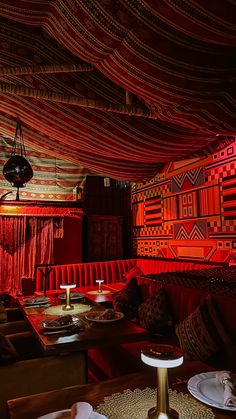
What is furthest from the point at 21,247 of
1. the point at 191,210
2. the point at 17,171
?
the point at 191,210

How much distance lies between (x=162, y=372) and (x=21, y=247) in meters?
5.23

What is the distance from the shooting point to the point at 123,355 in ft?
9.23

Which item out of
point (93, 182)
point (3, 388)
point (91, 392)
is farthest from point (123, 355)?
point (93, 182)

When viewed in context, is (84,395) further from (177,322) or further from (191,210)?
(191,210)

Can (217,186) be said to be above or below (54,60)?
below

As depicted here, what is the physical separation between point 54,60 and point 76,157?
218 cm

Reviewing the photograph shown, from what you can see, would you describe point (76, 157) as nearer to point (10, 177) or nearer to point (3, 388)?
point (10, 177)

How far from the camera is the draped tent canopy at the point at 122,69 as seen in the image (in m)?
1.84

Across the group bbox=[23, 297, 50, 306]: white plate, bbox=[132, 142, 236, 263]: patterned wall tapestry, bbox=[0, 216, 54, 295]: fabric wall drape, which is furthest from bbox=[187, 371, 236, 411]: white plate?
bbox=[0, 216, 54, 295]: fabric wall drape

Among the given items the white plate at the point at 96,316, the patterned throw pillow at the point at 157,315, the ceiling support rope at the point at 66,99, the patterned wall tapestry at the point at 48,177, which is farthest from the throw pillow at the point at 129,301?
the patterned wall tapestry at the point at 48,177

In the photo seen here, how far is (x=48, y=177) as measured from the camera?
643cm

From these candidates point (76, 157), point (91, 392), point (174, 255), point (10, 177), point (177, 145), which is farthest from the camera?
point (174, 255)

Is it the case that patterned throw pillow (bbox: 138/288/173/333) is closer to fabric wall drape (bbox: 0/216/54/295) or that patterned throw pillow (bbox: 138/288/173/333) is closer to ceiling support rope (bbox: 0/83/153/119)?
ceiling support rope (bbox: 0/83/153/119)

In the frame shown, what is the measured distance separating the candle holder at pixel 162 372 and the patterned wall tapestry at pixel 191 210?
3419 mm
